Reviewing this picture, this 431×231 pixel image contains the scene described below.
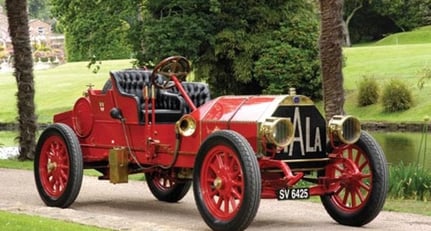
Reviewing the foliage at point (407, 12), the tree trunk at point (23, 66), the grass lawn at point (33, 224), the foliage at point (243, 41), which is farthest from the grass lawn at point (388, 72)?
the grass lawn at point (33, 224)

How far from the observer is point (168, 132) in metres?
11.1

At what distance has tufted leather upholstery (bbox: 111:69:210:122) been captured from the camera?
37.7 ft

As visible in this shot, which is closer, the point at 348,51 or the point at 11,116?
the point at 11,116

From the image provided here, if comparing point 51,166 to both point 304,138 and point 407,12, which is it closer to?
point 304,138

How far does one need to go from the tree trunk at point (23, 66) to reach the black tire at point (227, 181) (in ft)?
34.8

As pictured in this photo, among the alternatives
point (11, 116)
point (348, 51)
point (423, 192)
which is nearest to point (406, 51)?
point (348, 51)

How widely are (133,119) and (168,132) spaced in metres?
0.72

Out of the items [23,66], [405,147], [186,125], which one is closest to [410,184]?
[186,125]

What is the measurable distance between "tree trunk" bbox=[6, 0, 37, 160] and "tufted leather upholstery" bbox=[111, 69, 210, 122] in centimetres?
799

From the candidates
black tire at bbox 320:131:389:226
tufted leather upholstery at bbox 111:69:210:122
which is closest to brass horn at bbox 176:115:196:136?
tufted leather upholstery at bbox 111:69:210:122

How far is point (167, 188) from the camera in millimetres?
12945

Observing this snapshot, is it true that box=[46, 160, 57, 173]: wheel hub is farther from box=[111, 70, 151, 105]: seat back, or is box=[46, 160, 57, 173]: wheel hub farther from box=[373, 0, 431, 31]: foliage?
box=[373, 0, 431, 31]: foliage

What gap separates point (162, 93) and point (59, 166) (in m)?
1.74

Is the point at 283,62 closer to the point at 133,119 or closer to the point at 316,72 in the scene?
the point at 316,72
